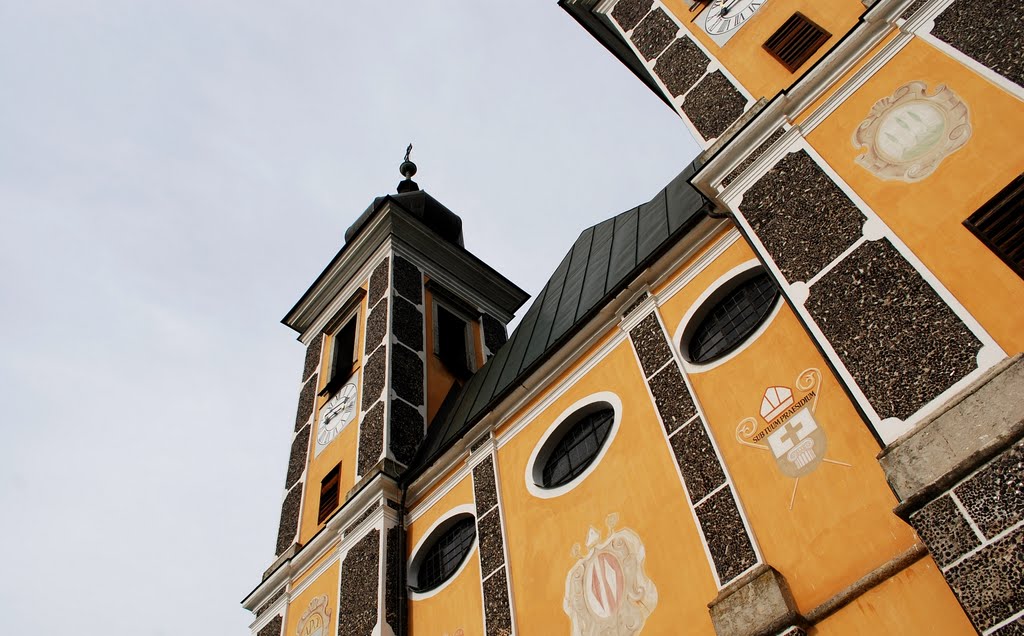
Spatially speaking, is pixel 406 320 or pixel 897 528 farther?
pixel 406 320

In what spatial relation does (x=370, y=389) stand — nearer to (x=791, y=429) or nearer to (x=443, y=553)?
(x=443, y=553)

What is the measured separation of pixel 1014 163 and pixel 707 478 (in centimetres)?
339

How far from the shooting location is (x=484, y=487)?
10.2 metres

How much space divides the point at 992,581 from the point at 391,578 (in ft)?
24.4

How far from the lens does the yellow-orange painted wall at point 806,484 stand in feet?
19.6

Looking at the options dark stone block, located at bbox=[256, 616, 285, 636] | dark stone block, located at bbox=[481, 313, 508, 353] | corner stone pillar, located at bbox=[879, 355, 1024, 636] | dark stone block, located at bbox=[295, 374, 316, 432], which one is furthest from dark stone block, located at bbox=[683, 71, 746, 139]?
dark stone block, located at bbox=[295, 374, 316, 432]

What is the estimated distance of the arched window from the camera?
918cm

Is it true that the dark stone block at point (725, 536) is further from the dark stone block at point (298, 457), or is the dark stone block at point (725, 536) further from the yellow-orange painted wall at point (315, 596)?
the dark stone block at point (298, 457)

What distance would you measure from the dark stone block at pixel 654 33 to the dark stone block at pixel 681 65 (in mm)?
215

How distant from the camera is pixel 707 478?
7379 millimetres

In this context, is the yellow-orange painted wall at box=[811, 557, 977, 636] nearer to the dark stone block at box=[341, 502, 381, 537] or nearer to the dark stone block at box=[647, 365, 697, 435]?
the dark stone block at box=[647, 365, 697, 435]

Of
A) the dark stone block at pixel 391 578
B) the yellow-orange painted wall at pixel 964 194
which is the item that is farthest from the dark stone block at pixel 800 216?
the dark stone block at pixel 391 578

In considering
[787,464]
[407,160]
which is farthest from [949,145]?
[407,160]

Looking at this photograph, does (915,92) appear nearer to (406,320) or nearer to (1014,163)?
(1014,163)
